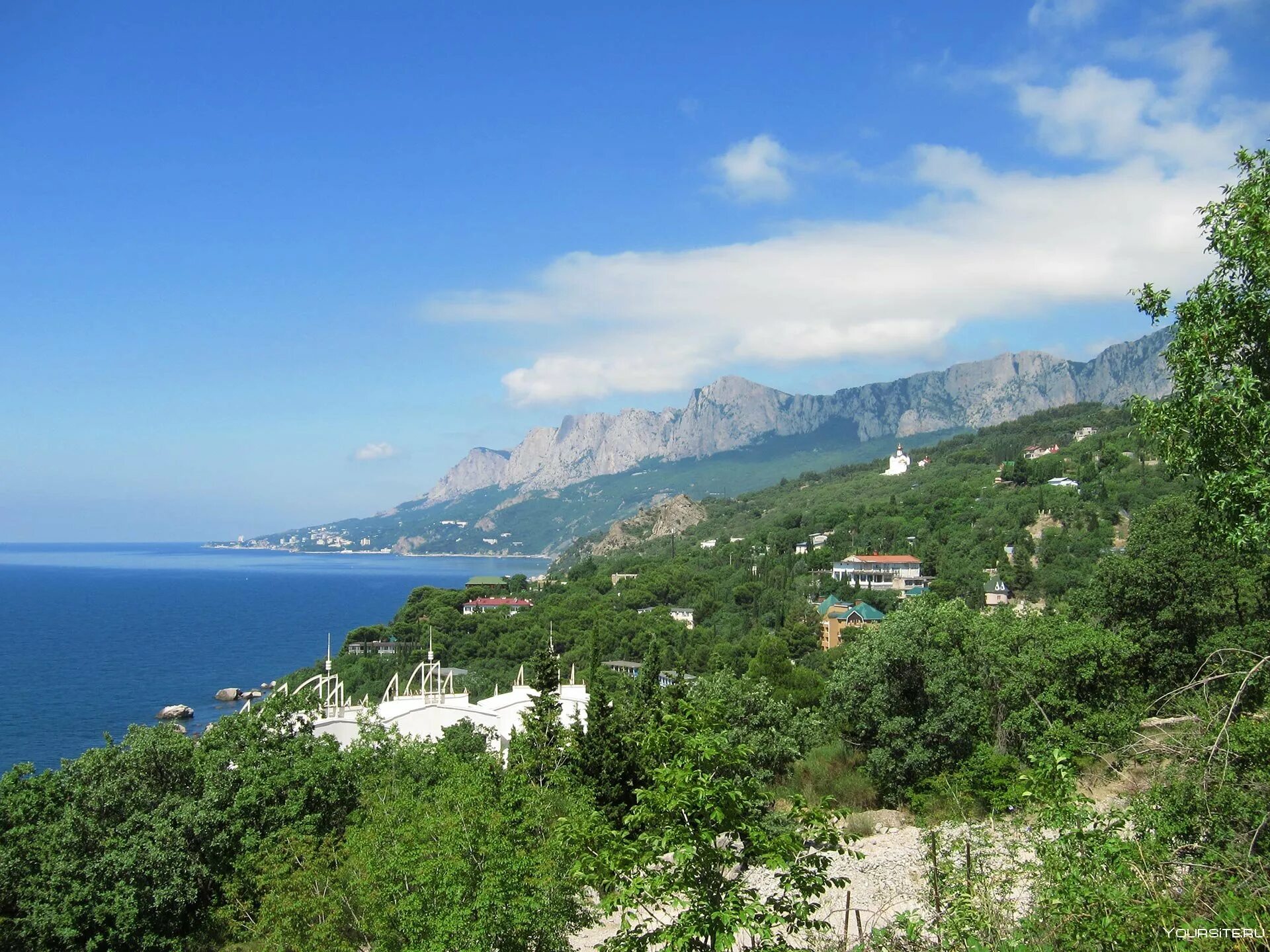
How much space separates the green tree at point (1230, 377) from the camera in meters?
6.62

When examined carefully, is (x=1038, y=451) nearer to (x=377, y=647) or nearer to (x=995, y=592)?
(x=995, y=592)

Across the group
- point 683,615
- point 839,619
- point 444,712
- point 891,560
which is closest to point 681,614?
point 683,615

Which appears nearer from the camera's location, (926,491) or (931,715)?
(931,715)

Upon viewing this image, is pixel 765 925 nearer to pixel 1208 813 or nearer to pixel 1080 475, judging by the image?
pixel 1208 813

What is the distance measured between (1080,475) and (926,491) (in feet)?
68.6

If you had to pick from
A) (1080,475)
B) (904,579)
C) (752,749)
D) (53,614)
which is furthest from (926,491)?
(53,614)

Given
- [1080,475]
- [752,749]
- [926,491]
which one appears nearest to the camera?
[752,749]

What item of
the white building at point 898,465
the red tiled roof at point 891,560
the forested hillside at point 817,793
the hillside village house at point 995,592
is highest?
the white building at point 898,465

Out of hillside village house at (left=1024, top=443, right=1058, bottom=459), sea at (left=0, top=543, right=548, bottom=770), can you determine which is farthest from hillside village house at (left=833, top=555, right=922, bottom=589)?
sea at (left=0, top=543, right=548, bottom=770)

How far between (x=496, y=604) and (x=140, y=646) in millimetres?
35214

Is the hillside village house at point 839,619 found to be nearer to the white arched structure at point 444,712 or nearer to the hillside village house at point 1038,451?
the white arched structure at point 444,712

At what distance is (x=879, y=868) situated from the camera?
Answer: 43.4 ft

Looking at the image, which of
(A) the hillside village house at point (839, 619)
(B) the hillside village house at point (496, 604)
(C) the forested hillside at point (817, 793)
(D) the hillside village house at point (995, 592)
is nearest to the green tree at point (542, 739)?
(C) the forested hillside at point (817, 793)

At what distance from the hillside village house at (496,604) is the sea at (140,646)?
567 inches
